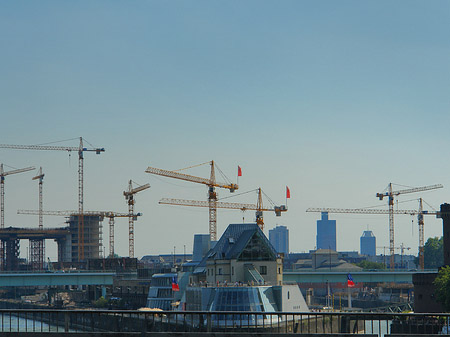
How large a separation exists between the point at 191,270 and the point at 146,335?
108 meters

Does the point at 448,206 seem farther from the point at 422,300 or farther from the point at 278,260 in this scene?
the point at 278,260

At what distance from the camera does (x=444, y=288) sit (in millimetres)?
133625

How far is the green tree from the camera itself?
129875 millimetres

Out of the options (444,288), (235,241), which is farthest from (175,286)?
(444,288)

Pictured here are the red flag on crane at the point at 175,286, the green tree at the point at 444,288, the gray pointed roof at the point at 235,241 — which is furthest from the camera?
the red flag on crane at the point at 175,286

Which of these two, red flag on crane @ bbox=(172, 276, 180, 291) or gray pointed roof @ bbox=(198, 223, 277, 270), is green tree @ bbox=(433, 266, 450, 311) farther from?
red flag on crane @ bbox=(172, 276, 180, 291)

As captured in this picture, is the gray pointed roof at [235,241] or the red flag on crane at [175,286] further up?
the gray pointed roof at [235,241]

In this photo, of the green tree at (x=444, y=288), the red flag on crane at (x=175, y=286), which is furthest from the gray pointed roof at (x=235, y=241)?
the green tree at (x=444, y=288)

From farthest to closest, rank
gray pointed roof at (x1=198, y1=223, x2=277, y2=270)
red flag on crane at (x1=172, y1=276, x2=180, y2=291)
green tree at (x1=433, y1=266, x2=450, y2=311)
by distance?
1. red flag on crane at (x1=172, y1=276, x2=180, y2=291)
2. gray pointed roof at (x1=198, y1=223, x2=277, y2=270)
3. green tree at (x1=433, y1=266, x2=450, y2=311)

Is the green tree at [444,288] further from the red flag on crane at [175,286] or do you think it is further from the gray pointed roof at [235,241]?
the red flag on crane at [175,286]

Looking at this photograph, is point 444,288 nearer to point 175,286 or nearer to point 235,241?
point 235,241

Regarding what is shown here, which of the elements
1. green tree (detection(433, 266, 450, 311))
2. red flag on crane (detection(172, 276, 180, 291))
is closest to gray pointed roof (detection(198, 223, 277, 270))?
red flag on crane (detection(172, 276, 180, 291))

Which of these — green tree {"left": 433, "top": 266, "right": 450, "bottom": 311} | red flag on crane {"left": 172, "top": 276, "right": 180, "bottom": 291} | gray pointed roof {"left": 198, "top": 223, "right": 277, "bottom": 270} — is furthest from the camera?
red flag on crane {"left": 172, "top": 276, "right": 180, "bottom": 291}

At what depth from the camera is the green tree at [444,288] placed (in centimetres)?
12988
